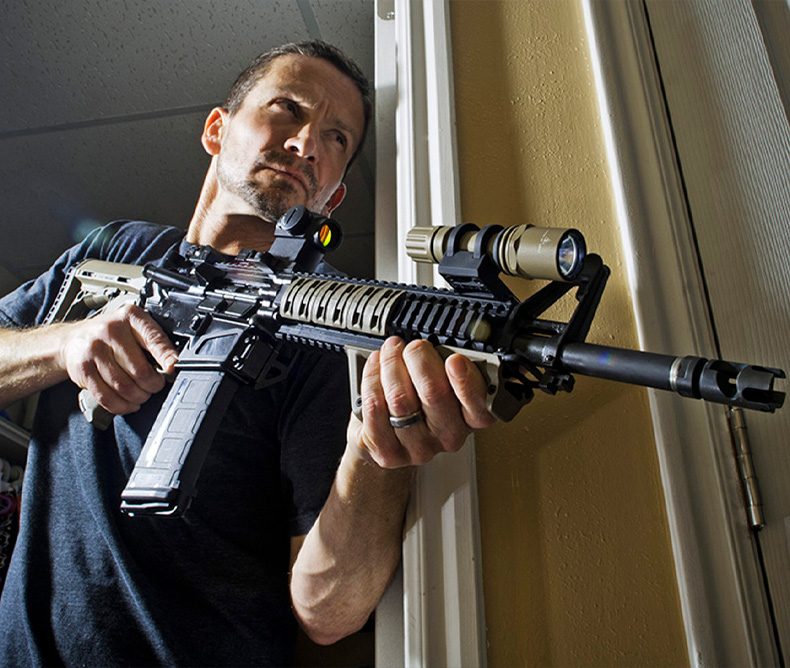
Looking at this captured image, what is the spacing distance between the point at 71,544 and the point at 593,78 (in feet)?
3.30

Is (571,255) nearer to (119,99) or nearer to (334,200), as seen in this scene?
(334,200)

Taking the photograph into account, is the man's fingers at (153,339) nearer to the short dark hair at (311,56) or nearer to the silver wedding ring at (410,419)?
the silver wedding ring at (410,419)

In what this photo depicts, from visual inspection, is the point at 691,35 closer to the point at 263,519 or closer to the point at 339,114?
the point at 339,114

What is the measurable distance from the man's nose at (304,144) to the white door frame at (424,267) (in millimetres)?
135

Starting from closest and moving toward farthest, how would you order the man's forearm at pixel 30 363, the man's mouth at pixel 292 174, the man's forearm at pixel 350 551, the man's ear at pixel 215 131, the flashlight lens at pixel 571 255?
the flashlight lens at pixel 571 255 < the man's forearm at pixel 350 551 < the man's forearm at pixel 30 363 < the man's mouth at pixel 292 174 < the man's ear at pixel 215 131

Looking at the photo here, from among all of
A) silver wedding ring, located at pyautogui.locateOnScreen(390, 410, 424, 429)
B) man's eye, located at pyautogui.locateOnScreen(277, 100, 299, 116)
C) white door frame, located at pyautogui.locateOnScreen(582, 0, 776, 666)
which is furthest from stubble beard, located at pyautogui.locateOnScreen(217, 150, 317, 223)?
silver wedding ring, located at pyautogui.locateOnScreen(390, 410, 424, 429)

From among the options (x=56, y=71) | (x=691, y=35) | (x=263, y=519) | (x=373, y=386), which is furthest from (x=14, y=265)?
(x=691, y=35)

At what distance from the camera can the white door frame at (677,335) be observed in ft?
1.80

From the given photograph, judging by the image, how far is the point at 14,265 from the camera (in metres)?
1.79

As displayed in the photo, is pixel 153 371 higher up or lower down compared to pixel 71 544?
higher up

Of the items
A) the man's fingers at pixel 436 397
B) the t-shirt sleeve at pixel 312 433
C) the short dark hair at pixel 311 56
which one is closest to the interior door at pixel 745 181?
the man's fingers at pixel 436 397

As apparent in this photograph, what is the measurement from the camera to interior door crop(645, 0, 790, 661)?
0.59 m

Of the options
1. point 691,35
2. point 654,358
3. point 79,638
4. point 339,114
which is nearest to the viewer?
point 654,358

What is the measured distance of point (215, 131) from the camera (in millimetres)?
1331
